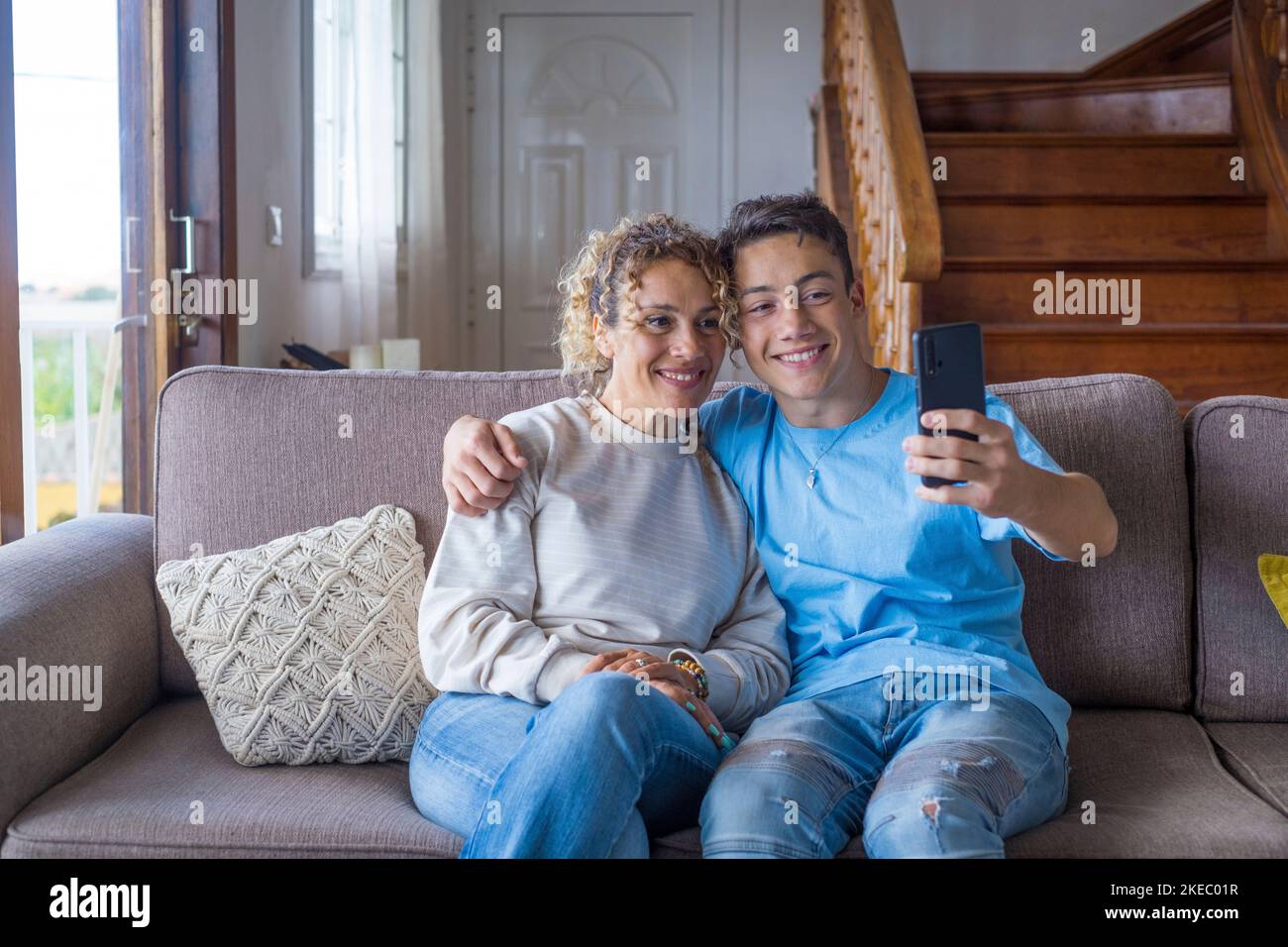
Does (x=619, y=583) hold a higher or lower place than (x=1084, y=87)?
lower

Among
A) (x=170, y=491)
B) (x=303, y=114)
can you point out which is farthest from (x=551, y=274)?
(x=170, y=491)

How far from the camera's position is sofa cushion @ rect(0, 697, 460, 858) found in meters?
1.33

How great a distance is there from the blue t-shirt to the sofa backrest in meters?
0.23

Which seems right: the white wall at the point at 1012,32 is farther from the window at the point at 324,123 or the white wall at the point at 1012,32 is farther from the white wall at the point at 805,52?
the window at the point at 324,123

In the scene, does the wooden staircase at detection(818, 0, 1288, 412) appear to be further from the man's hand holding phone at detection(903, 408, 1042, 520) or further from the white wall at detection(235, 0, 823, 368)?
the man's hand holding phone at detection(903, 408, 1042, 520)

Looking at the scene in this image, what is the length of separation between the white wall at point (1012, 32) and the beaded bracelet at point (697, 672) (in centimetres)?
448

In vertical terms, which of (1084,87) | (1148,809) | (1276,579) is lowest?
(1148,809)

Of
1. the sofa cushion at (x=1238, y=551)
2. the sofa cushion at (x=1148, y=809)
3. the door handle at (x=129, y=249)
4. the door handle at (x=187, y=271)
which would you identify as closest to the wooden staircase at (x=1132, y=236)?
the sofa cushion at (x=1238, y=551)

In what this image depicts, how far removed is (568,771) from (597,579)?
335mm

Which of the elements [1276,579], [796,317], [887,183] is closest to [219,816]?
[796,317]

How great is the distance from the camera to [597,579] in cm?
148

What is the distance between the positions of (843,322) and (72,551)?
107cm

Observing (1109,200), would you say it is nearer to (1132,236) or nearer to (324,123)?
(1132,236)

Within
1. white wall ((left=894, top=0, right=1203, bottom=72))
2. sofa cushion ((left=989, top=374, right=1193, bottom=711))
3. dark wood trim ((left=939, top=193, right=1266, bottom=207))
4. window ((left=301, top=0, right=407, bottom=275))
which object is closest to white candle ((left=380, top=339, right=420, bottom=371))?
window ((left=301, top=0, right=407, bottom=275))
